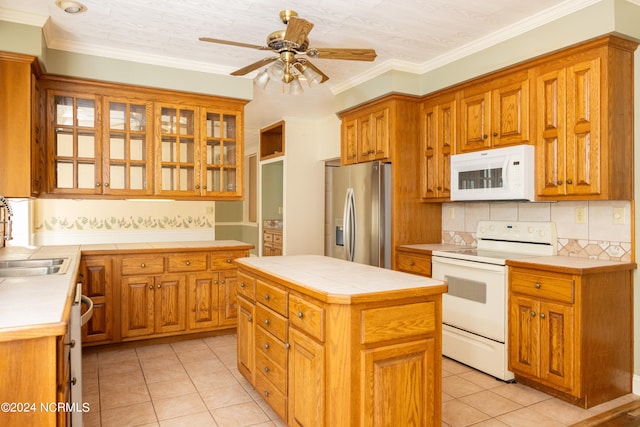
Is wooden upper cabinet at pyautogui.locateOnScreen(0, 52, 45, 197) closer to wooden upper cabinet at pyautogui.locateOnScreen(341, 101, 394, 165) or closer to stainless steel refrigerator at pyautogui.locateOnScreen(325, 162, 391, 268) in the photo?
stainless steel refrigerator at pyautogui.locateOnScreen(325, 162, 391, 268)

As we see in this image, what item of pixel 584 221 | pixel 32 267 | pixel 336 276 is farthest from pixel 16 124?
pixel 584 221

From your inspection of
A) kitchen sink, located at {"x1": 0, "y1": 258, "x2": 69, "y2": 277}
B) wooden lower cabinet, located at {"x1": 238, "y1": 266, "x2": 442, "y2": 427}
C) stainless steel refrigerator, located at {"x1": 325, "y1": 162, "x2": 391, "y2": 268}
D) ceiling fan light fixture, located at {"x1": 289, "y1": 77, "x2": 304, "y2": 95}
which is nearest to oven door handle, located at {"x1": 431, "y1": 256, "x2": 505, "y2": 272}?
stainless steel refrigerator, located at {"x1": 325, "y1": 162, "x2": 391, "y2": 268}

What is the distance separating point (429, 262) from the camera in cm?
359

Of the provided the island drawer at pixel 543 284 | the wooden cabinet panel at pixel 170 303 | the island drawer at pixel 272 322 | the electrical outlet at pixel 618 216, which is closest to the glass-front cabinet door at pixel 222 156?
the wooden cabinet panel at pixel 170 303

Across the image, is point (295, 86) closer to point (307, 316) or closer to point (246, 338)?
point (307, 316)

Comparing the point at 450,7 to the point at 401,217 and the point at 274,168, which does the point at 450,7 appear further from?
the point at 274,168

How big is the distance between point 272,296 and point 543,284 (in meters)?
1.69

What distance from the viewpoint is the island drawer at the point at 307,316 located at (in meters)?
1.84

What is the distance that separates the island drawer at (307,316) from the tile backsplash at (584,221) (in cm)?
218

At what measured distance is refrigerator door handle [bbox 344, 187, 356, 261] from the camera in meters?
4.25

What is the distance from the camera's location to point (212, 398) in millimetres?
2701

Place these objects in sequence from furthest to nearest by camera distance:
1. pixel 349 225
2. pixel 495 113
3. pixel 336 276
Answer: pixel 349 225
pixel 495 113
pixel 336 276

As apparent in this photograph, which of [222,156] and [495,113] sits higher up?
[495,113]

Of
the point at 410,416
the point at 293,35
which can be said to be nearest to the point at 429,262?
the point at 410,416
